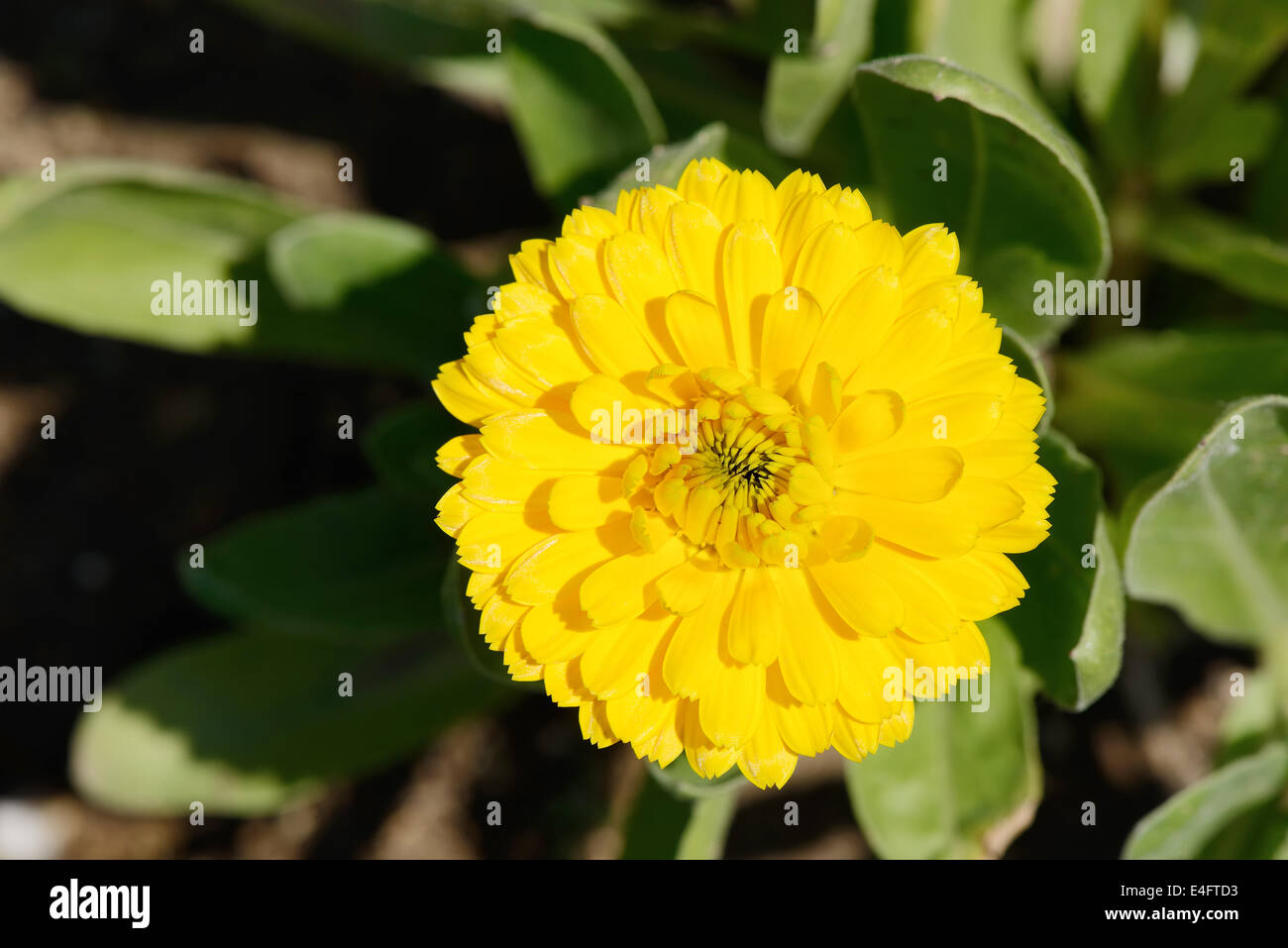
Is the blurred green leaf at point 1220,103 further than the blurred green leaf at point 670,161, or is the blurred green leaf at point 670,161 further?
the blurred green leaf at point 1220,103

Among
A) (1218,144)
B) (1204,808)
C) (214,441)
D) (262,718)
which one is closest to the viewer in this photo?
(1204,808)

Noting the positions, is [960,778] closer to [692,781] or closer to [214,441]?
[692,781]

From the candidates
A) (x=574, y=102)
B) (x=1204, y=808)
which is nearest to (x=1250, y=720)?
(x=1204, y=808)

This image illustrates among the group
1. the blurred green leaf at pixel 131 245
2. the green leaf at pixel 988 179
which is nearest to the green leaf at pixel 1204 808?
the green leaf at pixel 988 179

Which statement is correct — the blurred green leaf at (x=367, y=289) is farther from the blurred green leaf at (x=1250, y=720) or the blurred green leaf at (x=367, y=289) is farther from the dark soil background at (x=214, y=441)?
the blurred green leaf at (x=1250, y=720)

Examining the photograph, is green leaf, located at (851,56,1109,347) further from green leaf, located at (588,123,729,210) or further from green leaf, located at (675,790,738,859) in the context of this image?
green leaf, located at (675,790,738,859)
